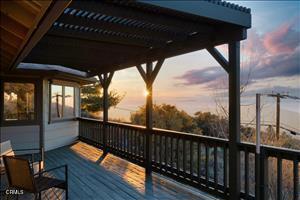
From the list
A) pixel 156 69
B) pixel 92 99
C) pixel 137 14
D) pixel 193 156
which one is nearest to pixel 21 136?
pixel 156 69

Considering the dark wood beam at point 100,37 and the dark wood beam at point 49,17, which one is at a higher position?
the dark wood beam at point 100,37

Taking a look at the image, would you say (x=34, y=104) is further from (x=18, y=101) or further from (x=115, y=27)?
(x=115, y=27)

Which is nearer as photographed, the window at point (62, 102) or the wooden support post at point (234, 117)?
the wooden support post at point (234, 117)

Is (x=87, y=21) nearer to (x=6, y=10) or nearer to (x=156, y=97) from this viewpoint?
(x=6, y=10)

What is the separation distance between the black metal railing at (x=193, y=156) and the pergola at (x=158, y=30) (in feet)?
0.73

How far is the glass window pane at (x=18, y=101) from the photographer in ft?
23.9

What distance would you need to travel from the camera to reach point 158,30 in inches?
169

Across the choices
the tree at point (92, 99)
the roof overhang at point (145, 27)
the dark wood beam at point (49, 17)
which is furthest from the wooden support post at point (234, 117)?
the tree at point (92, 99)

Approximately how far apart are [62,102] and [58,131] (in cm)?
104

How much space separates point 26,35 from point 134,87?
16.1 m

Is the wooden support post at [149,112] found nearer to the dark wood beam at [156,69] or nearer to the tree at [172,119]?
the dark wood beam at [156,69]

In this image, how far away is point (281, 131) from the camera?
8.09 meters

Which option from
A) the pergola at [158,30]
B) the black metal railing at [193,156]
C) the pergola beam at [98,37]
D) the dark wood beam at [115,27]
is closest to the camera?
the pergola at [158,30]

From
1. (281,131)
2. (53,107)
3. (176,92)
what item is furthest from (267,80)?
(53,107)
